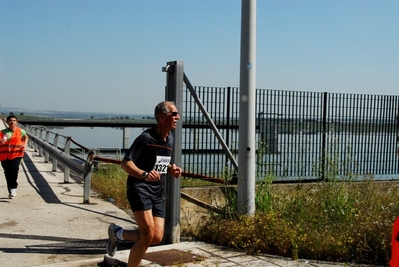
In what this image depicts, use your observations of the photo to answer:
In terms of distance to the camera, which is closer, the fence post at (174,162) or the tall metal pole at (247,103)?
the fence post at (174,162)

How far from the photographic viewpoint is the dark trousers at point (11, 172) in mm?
11203

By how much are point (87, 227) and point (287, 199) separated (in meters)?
3.17

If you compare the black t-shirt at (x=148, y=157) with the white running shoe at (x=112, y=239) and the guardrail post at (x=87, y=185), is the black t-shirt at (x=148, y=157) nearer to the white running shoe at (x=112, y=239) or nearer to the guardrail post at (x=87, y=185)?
the white running shoe at (x=112, y=239)

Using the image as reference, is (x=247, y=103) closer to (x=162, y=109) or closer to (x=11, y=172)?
(x=162, y=109)

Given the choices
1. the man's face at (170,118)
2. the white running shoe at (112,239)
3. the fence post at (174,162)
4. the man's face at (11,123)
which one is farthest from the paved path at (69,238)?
the man's face at (170,118)

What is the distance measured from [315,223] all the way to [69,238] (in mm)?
3521

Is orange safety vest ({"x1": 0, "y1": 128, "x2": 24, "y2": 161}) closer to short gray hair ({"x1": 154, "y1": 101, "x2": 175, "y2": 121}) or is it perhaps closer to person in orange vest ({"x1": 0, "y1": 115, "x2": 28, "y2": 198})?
person in orange vest ({"x1": 0, "y1": 115, "x2": 28, "y2": 198})

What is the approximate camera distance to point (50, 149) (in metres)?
14.1

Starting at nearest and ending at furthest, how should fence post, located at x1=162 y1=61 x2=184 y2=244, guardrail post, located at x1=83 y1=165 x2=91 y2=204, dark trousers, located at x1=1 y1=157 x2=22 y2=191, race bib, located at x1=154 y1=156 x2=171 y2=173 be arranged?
race bib, located at x1=154 y1=156 x2=171 y2=173 → fence post, located at x1=162 y1=61 x2=184 y2=244 → guardrail post, located at x1=83 y1=165 x2=91 y2=204 → dark trousers, located at x1=1 y1=157 x2=22 y2=191

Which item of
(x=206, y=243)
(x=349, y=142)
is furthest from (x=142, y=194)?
(x=349, y=142)

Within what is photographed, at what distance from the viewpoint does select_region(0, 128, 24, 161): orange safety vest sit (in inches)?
452

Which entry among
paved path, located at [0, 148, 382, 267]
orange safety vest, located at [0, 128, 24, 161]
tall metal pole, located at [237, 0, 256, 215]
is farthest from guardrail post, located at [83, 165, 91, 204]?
tall metal pole, located at [237, 0, 256, 215]

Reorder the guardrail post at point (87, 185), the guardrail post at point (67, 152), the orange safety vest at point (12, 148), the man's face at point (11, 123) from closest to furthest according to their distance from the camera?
1. the guardrail post at point (87, 185)
2. the orange safety vest at point (12, 148)
3. the man's face at point (11, 123)
4. the guardrail post at point (67, 152)

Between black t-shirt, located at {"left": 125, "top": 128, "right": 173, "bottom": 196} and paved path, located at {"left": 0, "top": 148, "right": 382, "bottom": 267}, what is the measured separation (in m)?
1.20
